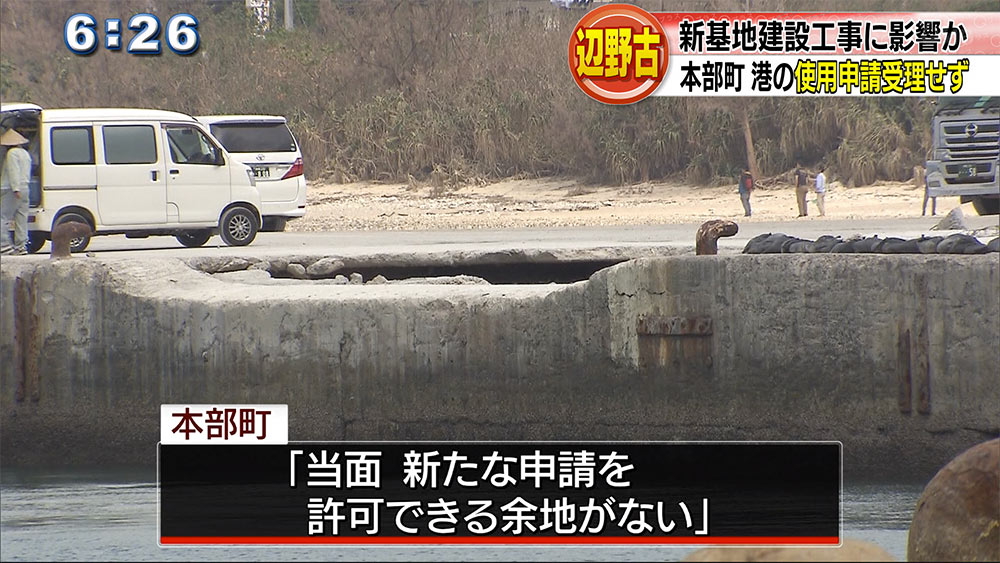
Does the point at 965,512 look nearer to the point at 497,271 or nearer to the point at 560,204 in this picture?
the point at 497,271

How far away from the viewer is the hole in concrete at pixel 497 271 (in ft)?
41.9

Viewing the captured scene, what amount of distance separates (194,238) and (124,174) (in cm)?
145

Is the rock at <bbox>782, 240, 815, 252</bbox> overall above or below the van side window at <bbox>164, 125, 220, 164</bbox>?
below

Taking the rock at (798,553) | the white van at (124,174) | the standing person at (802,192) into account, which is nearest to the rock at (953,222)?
the standing person at (802,192)

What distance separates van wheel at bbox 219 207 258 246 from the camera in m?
17.2

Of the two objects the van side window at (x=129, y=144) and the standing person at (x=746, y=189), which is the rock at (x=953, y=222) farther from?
the van side window at (x=129, y=144)

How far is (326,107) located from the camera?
32156 millimetres

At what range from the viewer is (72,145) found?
16.4 meters

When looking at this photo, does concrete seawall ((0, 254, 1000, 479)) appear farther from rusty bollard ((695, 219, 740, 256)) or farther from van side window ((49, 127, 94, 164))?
van side window ((49, 127, 94, 164))

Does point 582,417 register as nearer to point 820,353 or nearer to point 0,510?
point 820,353

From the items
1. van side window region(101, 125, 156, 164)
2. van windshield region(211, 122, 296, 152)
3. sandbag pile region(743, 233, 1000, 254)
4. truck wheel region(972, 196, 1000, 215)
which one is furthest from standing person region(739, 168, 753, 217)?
sandbag pile region(743, 233, 1000, 254)

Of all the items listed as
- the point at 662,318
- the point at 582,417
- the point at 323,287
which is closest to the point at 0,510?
the point at 323,287

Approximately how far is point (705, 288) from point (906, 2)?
818 inches

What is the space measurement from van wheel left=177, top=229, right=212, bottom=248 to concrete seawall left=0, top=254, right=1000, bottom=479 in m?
6.74
